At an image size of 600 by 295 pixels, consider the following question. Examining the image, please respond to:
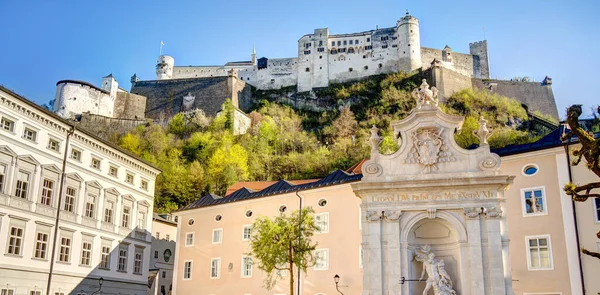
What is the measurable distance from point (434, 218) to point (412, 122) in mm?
3593

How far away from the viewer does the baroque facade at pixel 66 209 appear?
1073 inches

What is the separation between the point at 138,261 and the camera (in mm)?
36656

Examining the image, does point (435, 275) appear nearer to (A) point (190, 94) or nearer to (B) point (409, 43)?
(A) point (190, 94)

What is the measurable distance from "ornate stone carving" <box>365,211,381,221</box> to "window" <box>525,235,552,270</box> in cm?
933

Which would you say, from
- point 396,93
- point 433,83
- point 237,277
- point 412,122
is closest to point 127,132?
point 396,93

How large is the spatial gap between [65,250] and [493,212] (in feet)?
74.0

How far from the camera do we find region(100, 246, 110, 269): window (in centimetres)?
3334

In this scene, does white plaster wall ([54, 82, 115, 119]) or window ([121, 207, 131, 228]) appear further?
white plaster wall ([54, 82, 115, 119])

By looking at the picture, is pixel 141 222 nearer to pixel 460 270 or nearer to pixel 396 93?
pixel 460 270

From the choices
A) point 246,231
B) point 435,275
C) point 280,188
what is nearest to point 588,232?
point 435,275

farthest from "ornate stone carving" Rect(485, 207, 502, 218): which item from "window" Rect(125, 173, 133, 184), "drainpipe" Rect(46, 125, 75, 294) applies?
"window" Rect(125, 173, 133, 184)

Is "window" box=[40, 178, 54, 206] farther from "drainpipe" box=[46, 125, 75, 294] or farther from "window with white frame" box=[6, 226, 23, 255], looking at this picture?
"window with white frame" box=[6, 226, 23, 255]

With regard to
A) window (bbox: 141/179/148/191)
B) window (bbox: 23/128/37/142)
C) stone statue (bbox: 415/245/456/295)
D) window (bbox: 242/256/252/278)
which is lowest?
stone statue (bbox: 415/245/456/295)

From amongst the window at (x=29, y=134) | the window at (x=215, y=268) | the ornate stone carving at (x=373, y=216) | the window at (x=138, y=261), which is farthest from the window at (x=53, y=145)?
the ornate stone carving at (x=373, y=216)
